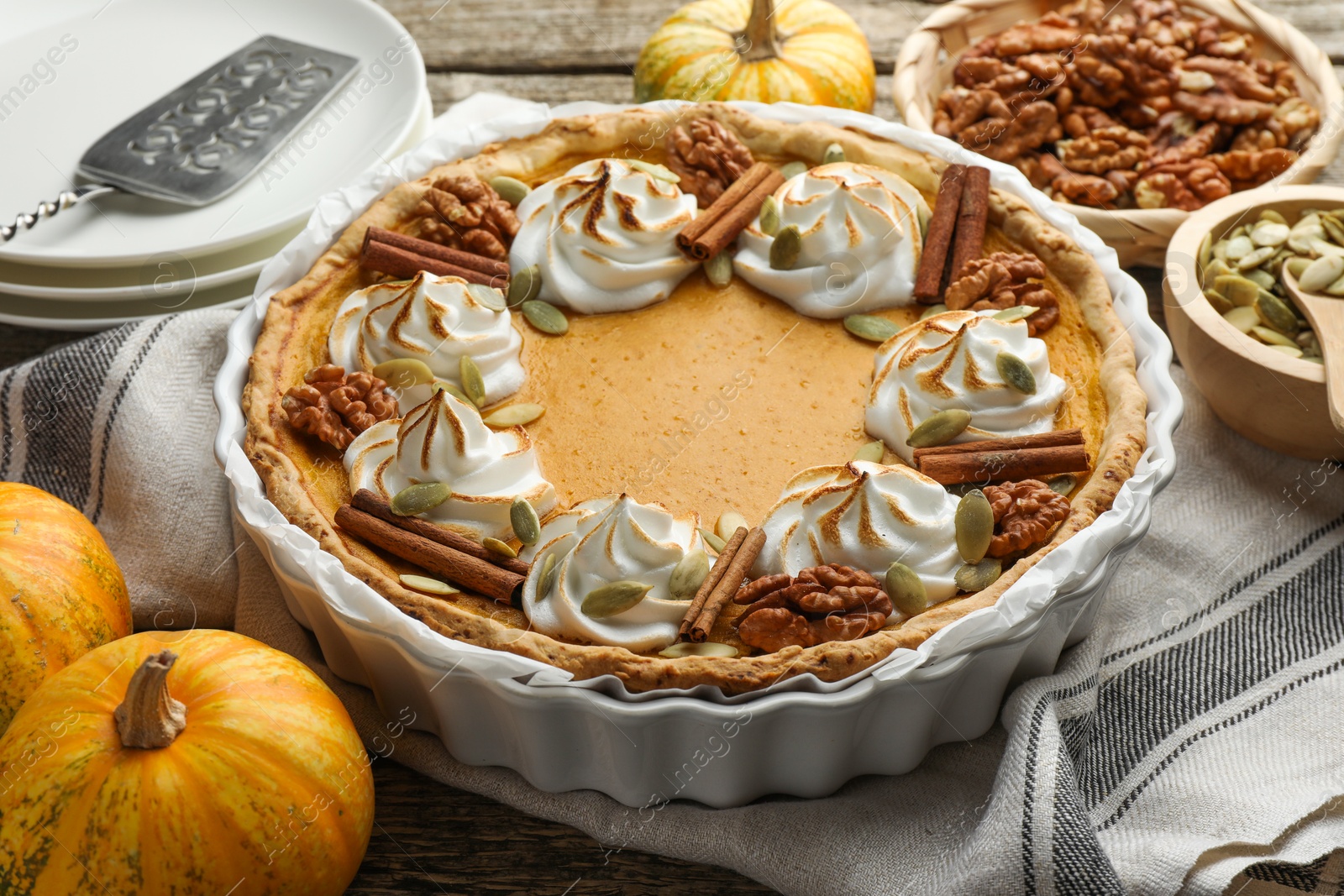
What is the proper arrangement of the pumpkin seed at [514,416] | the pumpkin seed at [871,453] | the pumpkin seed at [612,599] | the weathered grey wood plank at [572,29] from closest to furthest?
the pumpkin seed at [612,599]
the pumpkin seed at [871,453]
the pumpkin seed at [514,416]
the weathered grey wood plank at [572,29]

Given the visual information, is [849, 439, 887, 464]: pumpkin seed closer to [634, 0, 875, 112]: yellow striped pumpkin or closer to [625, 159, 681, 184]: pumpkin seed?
[625, 159, 681, 184]: pumpkin seed

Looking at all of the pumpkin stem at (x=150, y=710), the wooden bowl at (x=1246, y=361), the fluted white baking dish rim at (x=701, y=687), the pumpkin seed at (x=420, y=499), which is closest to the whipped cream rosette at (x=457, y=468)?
the pumpkin seed at (x=420, y=499)

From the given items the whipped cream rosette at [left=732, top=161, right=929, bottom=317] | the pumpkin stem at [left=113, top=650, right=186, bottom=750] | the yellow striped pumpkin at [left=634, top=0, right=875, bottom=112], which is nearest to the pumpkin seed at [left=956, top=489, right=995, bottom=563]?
the whipped cream rosette at [left=732, top=161, right=929, bottom=317]

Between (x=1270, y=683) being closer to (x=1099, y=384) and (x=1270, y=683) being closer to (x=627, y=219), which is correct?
(x=1099, y=384)

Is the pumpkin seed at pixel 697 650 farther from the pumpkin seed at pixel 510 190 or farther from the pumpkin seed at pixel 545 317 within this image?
the pumpkin seed at pixel 510 190

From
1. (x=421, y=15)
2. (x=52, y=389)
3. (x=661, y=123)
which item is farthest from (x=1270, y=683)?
(x=421, y=15)

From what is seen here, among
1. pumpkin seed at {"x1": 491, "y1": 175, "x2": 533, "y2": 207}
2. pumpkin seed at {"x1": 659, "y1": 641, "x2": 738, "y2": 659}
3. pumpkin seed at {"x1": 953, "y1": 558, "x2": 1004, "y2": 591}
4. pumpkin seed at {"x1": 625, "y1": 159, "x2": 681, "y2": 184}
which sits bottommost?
pumpkin seed at {"x1": 659, "y1": 641, "x2": 738, "y2": 659}

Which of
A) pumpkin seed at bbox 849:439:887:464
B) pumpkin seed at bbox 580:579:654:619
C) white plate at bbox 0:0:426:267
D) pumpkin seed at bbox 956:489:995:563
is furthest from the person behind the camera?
white plate at bbox 0:0:426:267
